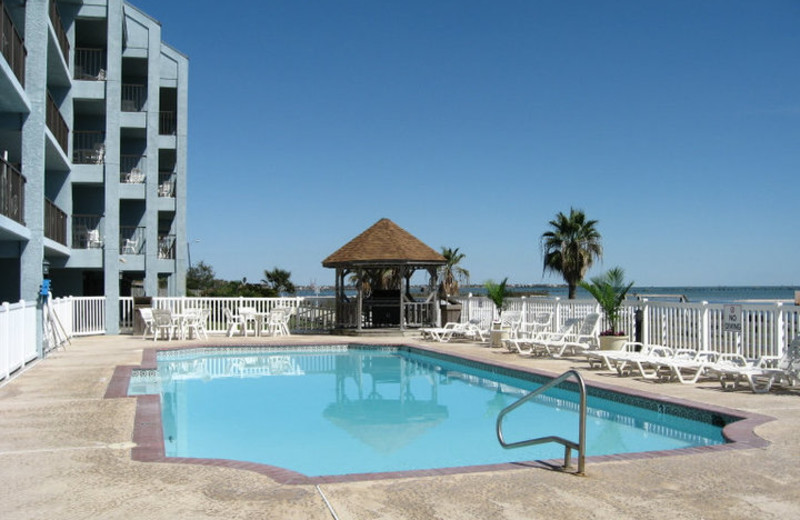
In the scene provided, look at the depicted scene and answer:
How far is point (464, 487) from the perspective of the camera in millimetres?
4902

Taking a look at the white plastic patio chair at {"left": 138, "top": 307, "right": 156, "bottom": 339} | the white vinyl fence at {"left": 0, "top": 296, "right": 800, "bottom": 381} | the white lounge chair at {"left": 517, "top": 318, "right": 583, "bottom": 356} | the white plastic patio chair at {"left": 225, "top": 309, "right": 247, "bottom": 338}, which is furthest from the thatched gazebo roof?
the white lounge chair at {"left": 517, "top": 318, "right": 583, "bottom": 356}

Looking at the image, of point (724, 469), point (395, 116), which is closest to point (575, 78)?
point (395, 116)

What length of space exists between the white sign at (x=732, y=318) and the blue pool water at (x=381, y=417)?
299 centimetres

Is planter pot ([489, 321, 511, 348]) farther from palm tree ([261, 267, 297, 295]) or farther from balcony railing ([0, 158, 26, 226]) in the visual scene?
palm tree ([261, 267, 297, 295])

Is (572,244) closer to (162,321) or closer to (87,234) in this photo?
(162,321)

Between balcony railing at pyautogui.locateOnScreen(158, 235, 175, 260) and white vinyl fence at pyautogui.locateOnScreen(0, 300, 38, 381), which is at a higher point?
balcony railing at pyautogui.locateOnScreen(158, 235, 175, 260)

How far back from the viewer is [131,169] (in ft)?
84.8

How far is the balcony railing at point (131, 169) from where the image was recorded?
25375 millimetres

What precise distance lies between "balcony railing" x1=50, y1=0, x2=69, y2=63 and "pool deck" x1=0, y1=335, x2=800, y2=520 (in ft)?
50.8

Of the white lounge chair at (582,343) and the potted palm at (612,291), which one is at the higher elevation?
the potted palm at (612,291)

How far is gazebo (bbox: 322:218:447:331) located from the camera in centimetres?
2053

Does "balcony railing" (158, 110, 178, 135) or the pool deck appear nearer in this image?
the pool deck

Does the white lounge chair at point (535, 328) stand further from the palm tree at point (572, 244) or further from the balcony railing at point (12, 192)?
the palm tree at point (572, 244)

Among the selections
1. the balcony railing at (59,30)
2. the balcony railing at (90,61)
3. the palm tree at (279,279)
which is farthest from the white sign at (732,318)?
the palm tree at (279,279)
